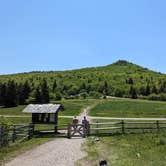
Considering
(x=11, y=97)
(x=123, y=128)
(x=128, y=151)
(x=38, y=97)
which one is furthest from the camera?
(x=11, y=97)

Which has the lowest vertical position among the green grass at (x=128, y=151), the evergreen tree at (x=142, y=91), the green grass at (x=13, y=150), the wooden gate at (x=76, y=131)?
the green grass at (x=13, y=150)

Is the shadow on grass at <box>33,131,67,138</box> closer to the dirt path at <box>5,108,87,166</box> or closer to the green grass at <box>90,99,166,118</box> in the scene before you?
the dirt path at <box>5,108,87,166</box>

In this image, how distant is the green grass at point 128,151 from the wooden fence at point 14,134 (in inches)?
220

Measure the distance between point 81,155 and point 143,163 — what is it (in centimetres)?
436

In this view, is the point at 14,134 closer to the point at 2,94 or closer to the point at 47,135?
the point at 47,135

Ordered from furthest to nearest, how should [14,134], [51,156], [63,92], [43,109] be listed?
1. [63,92]
2. [43,109]
3. [14,134]
4. [51,156]

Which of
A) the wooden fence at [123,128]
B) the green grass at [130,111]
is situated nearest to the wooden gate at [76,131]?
the wooden fence at [123,128]

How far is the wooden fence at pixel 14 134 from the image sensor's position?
1055 inches

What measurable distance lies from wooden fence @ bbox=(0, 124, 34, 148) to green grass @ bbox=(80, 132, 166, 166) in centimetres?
559

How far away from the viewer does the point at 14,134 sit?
29.1 meters

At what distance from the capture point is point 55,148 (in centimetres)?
Result: 2606

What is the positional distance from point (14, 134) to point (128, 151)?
31.5 ft

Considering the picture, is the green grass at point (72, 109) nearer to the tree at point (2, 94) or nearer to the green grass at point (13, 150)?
the tree at point (2, 94)

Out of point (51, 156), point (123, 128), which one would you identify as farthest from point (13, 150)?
point (123, 128)
